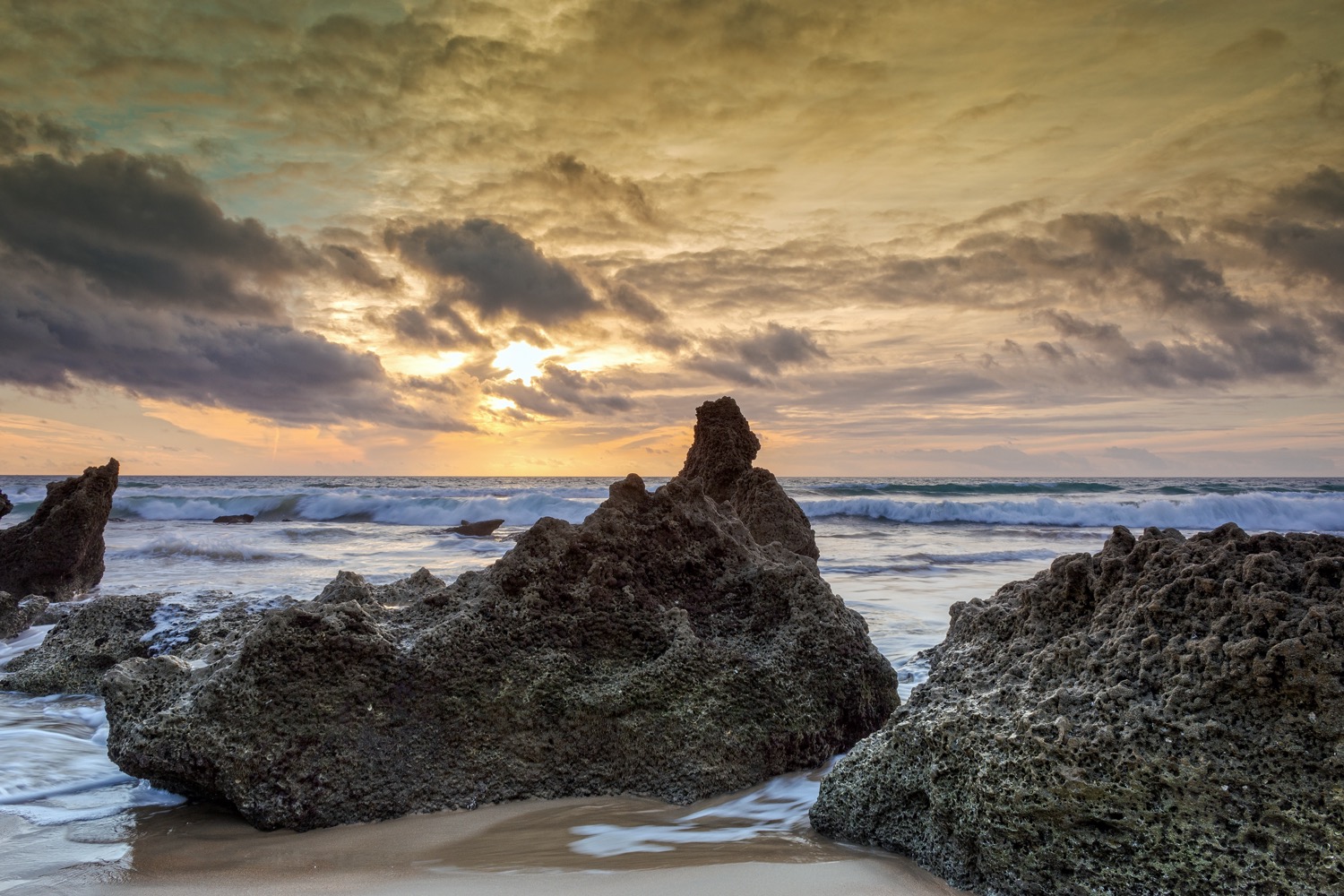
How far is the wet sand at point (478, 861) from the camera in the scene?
2523 millimetres

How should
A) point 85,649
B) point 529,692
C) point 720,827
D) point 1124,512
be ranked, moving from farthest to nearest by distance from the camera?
point 1124,512 < point 85,649 < point 529,692 < point 720,827

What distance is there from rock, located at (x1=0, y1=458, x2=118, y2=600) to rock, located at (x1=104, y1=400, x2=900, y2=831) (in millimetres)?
6108

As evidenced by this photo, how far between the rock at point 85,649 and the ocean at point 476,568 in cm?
Answer: 12

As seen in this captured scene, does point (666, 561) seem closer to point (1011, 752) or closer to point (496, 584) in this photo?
point (496, 584)

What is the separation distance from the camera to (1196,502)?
27391mm

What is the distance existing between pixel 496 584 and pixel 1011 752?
6.85 feet

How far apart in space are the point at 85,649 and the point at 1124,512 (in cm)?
2824

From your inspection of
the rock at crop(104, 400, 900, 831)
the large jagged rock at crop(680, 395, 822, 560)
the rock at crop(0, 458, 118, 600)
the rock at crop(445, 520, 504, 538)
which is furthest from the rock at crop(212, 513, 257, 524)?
the rock at crop(104, 400, 900, 831)

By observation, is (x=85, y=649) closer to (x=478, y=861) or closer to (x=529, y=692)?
(x=529, y=692)

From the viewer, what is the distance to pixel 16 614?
6633 mm

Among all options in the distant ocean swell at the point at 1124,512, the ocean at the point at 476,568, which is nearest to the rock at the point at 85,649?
the ocean at the point at 476,568

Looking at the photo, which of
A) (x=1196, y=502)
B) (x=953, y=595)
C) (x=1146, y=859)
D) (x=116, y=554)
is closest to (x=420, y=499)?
(x=116, y=554)

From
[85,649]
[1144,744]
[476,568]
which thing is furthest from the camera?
[476,568]

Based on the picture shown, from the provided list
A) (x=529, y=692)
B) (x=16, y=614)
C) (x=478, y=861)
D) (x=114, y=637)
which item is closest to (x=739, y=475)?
(x=529, y=692)
